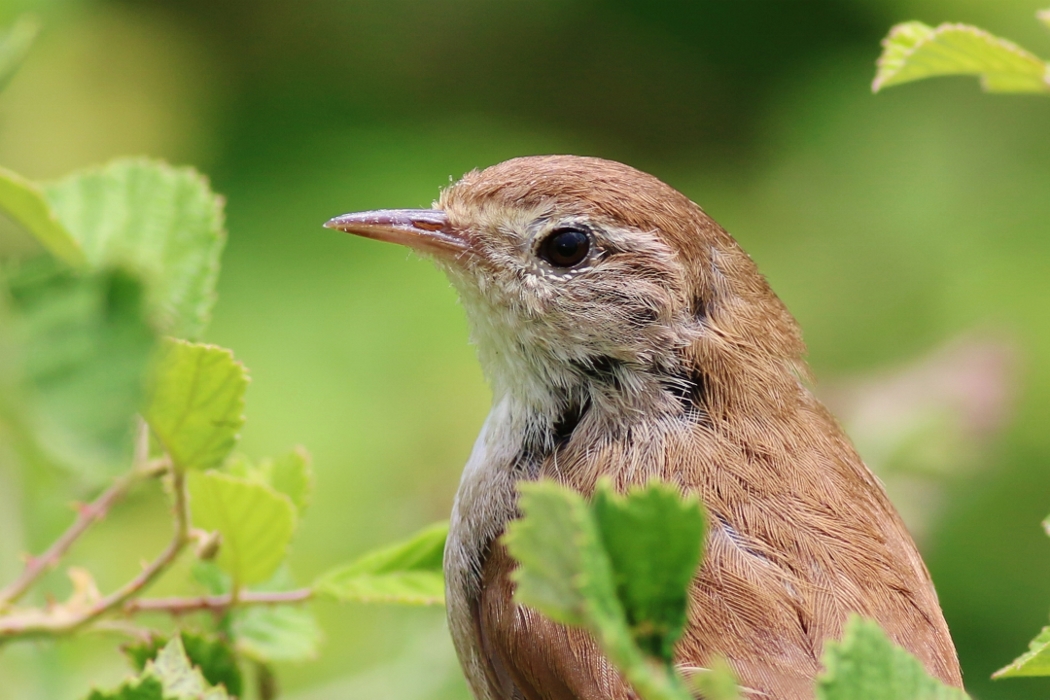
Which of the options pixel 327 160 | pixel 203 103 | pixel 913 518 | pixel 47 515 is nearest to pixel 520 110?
pixel 327 160

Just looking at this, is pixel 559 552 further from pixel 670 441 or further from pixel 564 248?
pixel 564 248

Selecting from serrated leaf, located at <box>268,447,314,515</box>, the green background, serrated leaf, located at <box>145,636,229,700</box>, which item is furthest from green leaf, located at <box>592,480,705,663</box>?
the green background

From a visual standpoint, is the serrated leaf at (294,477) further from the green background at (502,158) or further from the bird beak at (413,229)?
the green background at (502,158)

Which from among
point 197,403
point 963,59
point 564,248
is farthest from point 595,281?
point 197,403

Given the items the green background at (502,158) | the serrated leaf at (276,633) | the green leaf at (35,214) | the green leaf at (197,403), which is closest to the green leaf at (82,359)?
the green leaf at (197,403)

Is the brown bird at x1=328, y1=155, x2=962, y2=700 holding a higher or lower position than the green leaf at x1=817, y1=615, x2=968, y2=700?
lower

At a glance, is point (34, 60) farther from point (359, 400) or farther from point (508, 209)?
point (508, 209)

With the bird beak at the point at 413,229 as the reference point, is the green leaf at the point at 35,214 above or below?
above

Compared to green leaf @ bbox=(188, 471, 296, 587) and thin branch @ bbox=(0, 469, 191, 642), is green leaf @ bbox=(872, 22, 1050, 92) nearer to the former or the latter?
green leaf @ bbox=(188, 471, 296, 587)
